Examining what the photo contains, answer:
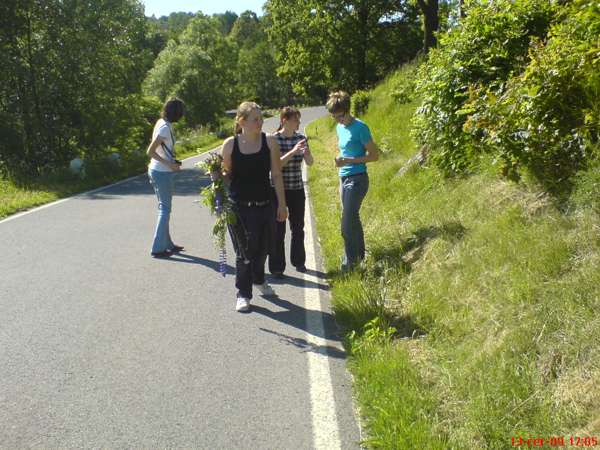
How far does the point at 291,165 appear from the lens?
6953 mm

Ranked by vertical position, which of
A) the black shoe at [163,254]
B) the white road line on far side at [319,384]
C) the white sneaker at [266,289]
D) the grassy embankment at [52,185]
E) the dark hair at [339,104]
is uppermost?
the dark hair at [339,104]

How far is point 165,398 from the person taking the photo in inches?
159

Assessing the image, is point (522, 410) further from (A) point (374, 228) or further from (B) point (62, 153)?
(B) point (62, 153)

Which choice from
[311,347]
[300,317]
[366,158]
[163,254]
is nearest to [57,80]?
[163,254]

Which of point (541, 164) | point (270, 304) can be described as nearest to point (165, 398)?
point (270, 304)

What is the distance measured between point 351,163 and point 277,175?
2.88 ft

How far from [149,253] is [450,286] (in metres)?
4.52

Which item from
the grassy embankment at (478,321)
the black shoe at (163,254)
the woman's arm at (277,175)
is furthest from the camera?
the black shoe at (163,254)

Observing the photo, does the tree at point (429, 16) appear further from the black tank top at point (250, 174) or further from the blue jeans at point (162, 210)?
the black tank top at point (250, 174)

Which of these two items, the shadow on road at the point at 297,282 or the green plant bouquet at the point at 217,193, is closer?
the green plant bouquet at the point at 217,193

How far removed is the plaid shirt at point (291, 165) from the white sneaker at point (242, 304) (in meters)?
1.70

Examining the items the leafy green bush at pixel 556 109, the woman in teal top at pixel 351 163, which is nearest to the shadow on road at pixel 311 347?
the woman in teal top at pixel 351 163

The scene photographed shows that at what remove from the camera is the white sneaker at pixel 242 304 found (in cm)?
577
